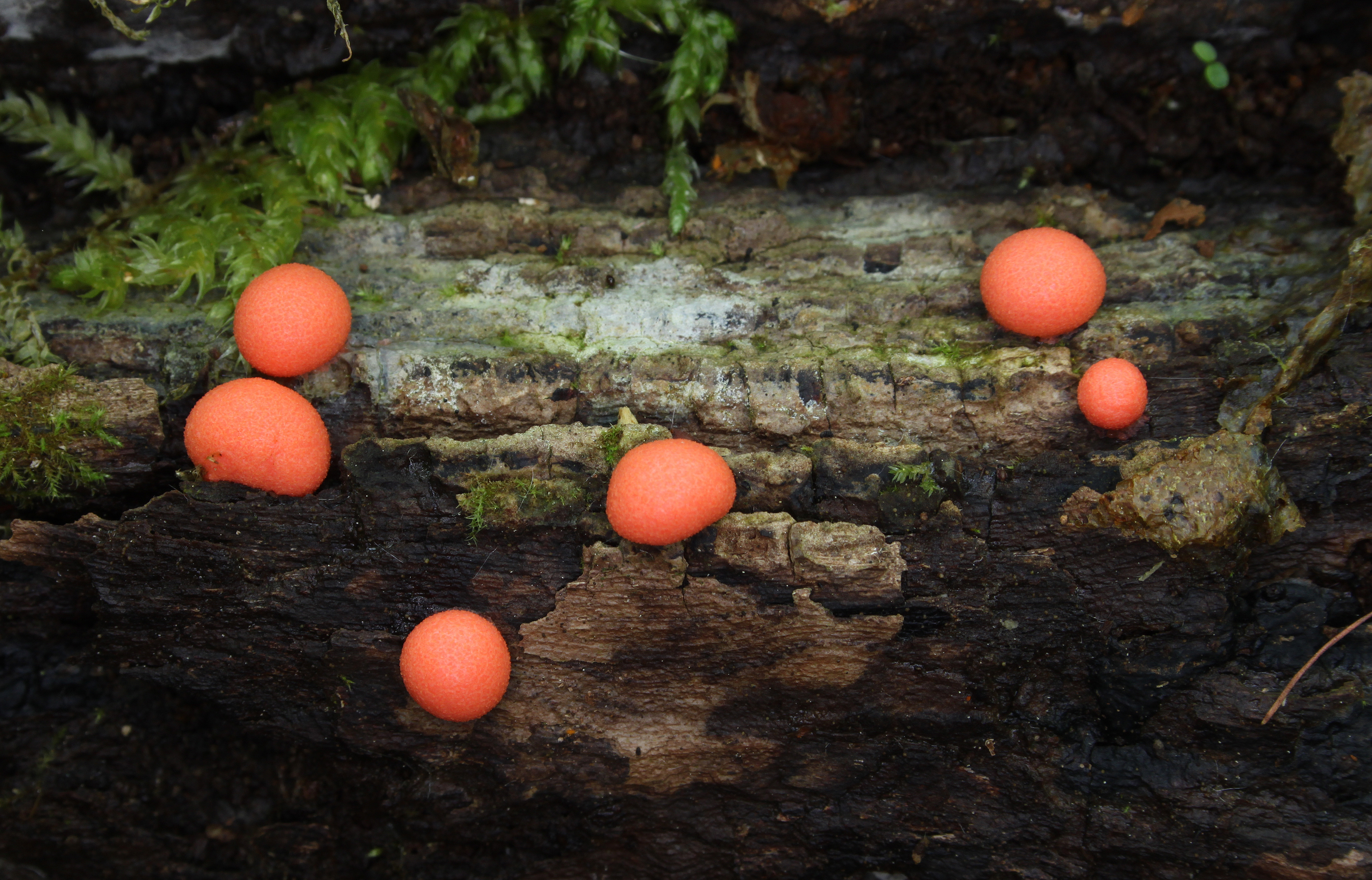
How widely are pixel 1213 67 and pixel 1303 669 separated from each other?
2769 millimetres

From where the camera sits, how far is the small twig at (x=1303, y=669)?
2.89 meters

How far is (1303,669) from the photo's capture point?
114 inches

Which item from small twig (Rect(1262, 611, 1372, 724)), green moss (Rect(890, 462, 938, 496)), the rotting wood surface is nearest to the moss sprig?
the rotting wood surface

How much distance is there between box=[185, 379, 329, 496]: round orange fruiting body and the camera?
2928 mm

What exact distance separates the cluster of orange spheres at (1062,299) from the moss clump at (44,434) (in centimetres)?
362

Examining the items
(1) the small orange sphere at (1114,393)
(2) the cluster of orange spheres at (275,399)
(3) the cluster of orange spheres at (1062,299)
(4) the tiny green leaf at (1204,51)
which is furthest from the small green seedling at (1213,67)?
(2) the cluster of orange spheres at (275,399)

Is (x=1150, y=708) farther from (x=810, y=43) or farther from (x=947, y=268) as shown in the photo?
(x=810, y=43)

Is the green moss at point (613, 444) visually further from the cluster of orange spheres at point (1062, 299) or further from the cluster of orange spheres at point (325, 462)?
the cluster of orange spheres at point (1062, 299)

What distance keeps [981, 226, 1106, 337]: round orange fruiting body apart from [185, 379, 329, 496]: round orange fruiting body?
9.06ft

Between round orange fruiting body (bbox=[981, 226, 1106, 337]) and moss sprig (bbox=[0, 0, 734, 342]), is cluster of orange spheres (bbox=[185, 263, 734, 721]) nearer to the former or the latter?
moss sprig (bbox=[0, 0, 734, 342])

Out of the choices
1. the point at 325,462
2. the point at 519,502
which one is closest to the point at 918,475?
the point at 519,502

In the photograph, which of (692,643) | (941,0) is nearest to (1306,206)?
(941,0)

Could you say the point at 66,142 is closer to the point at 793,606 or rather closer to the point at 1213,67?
the point at 793,606

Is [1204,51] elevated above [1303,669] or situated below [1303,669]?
above
